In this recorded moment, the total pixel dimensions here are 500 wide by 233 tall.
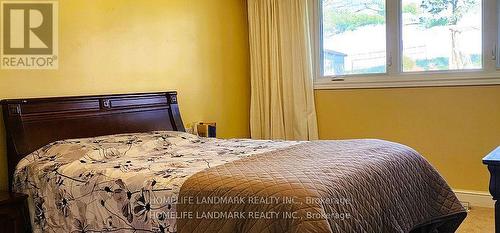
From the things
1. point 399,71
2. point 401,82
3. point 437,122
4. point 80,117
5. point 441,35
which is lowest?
point 437,122

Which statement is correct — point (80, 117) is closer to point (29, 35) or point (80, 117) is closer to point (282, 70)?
point (29, 35)

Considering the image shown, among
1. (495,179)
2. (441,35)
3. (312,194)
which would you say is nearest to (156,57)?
Answer: (312,194)

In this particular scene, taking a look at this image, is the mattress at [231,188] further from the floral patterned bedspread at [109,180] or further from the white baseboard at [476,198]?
the white baseboard at [476,198]

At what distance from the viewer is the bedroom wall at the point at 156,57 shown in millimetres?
2941

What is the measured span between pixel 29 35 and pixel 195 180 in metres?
1.63

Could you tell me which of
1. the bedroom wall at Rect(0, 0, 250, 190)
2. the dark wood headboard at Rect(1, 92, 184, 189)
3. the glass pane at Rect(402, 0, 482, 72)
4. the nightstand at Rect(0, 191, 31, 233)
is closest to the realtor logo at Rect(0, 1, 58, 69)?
the bedroom wall at Rect(0, 0, 250, 190)

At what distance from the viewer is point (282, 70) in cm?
456

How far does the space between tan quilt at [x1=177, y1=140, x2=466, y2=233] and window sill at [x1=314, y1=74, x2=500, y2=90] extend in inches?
65.3

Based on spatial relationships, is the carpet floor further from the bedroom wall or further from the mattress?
the bedroom wall

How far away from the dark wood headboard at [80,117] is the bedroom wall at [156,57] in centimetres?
10

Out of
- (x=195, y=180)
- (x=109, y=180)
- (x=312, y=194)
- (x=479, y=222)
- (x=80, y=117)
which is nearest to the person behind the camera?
(x=312, y=194)

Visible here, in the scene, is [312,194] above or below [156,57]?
below

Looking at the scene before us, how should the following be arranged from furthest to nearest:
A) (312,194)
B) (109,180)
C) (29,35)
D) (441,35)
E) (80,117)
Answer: (441,35) < (80,117) < (29,35) < (109,180) < (312,194)

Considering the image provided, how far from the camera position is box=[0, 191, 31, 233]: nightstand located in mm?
2320
